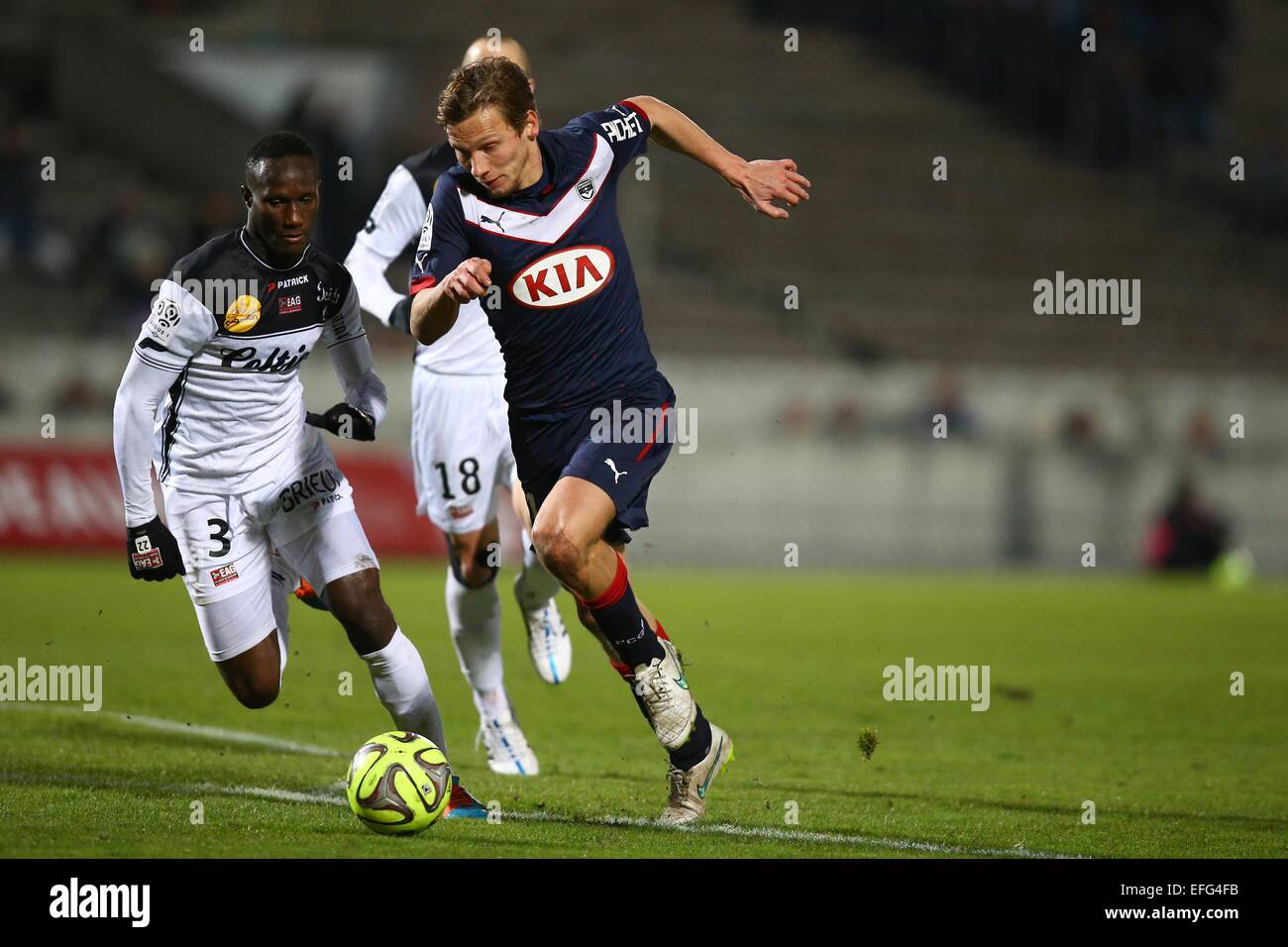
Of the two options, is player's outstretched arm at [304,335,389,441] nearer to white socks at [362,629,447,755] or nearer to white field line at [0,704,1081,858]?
white socks at [362,629,447,755]

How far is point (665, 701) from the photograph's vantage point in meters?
6.00

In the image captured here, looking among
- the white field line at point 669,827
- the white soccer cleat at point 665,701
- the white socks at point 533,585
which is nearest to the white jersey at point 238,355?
the white field line at point 669,827

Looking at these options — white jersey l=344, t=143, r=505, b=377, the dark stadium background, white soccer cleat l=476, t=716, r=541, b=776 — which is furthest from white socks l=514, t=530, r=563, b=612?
the dark stadium background

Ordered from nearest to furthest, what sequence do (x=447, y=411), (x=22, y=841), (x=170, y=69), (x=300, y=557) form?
1. (x=22, y=841)
2. (x=300, y=557)
3. (x=447, y=411)
4. (x=170, y=69)

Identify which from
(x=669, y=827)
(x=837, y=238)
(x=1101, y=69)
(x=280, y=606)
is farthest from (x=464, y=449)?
(x=1101, y=69)

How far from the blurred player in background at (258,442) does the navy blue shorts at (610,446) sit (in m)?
0.62

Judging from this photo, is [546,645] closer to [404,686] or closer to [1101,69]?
[404,686]

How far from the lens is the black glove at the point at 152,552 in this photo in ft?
19.2

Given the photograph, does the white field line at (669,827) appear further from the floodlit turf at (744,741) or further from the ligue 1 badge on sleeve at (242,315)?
the ligue 1 badge on sleeve at (242,315)

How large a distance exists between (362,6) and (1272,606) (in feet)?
62.7

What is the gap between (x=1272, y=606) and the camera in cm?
1730

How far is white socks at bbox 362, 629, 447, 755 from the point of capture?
6094 mm
